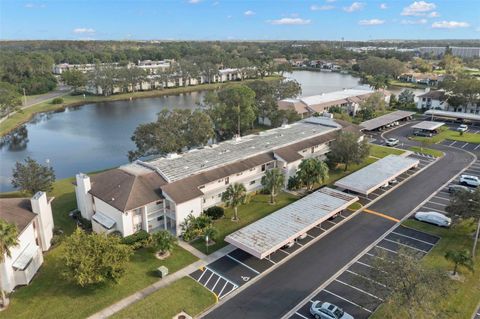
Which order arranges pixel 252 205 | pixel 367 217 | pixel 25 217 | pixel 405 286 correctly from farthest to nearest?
pixel 252 205 → pixel 367 217 → pixel 25 217 → pixel 405 286

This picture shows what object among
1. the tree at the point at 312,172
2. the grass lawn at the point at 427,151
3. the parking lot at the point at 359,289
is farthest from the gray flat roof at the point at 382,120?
the parking lot at the point at 359,289

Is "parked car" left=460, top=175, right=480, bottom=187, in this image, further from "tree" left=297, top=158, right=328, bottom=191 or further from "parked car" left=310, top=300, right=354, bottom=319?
"parked car" left=310, top=300, right=354, bottom=319

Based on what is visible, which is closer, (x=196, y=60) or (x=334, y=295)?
(x=334, y=295)

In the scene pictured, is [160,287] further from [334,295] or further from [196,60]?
[196,60]

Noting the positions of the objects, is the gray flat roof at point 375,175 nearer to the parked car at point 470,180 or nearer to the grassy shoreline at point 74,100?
the parked car at point 470,180

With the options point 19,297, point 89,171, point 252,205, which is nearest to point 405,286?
point 252,205

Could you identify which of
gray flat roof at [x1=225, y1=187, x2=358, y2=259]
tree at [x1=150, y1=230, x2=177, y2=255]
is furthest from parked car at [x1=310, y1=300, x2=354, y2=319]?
tree at [x1=150, y1=230, x2=177, y2=255]

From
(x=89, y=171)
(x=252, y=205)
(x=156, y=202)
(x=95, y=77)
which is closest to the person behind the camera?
(x=156, y=202)
